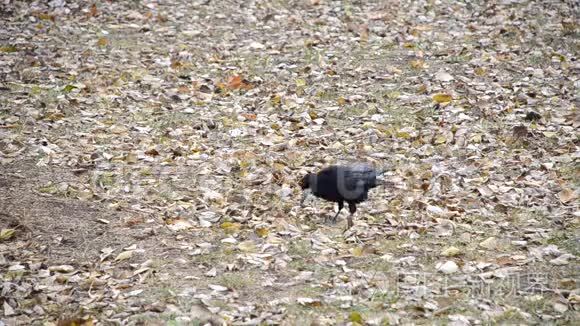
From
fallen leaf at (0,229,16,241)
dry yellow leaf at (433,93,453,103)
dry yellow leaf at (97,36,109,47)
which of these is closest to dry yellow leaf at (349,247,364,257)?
fallen leaf at (0,229,16,241)

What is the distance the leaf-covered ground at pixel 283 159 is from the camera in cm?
475

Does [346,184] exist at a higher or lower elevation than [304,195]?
higher

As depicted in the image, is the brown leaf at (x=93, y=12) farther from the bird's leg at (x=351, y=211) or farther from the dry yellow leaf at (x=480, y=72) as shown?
the bird's leg at (x=351, y=211)

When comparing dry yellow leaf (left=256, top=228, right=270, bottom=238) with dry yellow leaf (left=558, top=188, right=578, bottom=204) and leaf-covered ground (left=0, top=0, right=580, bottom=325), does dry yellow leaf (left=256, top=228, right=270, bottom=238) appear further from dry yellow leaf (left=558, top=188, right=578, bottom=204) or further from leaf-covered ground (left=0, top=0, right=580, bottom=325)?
dry yellow leaf (left=558, top=188, right=578, bottom=204)

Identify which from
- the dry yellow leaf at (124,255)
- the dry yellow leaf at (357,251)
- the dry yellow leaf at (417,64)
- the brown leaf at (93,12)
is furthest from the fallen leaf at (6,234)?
the brown leaf at (93,12)

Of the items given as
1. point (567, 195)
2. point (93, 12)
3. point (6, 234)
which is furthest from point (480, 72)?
point (93, 12)

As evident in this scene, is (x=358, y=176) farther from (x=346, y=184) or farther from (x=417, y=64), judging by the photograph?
(x=417, y=64)

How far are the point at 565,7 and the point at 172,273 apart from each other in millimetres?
8316

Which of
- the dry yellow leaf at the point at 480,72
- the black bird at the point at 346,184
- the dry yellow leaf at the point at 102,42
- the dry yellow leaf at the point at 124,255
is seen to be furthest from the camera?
→ the dry yellow leaf at the point at 102,42

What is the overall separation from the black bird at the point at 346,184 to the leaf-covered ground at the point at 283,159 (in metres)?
0.26

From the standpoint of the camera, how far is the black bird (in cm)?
566

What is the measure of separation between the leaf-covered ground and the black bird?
26 centimetres

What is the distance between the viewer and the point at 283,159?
22.7 feet

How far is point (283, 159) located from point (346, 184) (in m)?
1.39
